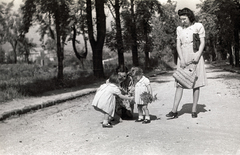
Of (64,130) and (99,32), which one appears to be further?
(99,32)

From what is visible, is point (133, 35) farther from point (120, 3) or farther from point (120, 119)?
point (120, 119)

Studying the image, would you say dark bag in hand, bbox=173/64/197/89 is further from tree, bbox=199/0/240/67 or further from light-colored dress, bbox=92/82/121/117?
tree, bbox=199/0/240/67

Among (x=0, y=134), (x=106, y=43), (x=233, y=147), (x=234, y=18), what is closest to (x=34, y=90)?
(x=0, y=134)

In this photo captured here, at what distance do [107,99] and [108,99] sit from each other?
0.08 ft

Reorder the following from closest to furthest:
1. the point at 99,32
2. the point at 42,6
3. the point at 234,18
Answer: the point at 42,6, the point at 99,32, the point at 234,18

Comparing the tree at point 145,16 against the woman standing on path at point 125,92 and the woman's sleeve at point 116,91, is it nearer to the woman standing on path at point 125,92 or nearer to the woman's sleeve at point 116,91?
the woman standing on path at point 125,92

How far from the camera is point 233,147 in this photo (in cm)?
425

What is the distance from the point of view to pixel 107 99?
242 inches

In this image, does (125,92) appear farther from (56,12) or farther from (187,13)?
(56,12)

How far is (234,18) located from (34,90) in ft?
62.7

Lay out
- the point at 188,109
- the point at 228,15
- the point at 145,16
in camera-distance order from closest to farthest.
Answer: the point at 188,109 < the point at 228,15 < the point at 145,16

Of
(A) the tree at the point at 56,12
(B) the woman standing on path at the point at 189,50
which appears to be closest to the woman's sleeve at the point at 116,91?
(B) the woman standing on path at the point at 189,50

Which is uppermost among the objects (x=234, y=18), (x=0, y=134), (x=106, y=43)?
(x=234, y=18)

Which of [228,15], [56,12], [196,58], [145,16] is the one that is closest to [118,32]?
[145,16]
